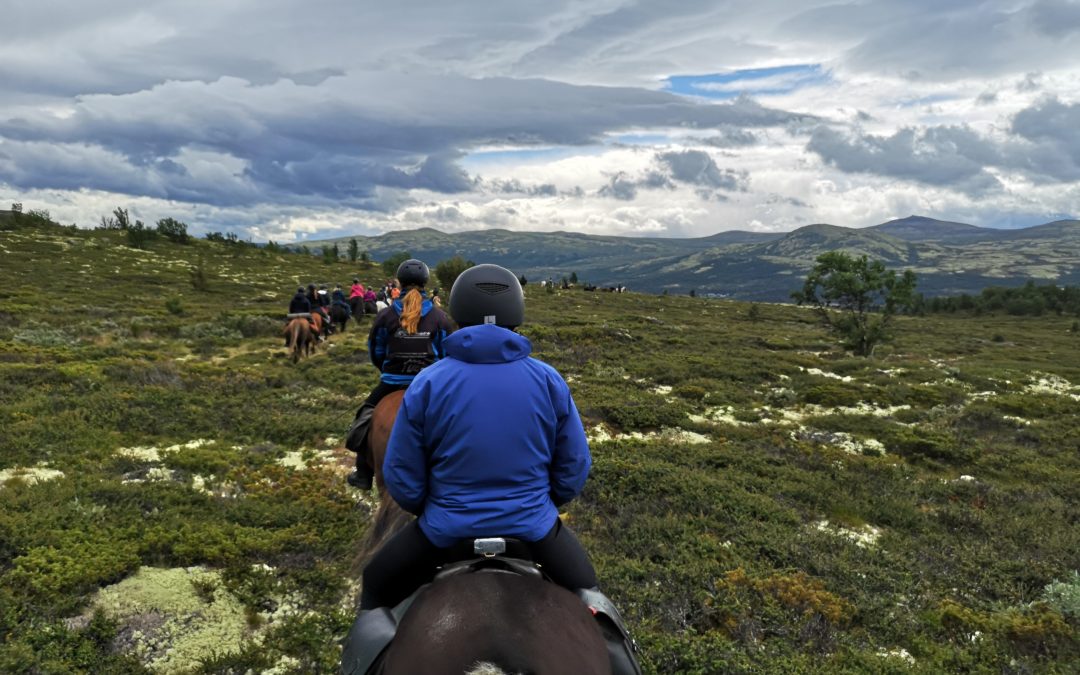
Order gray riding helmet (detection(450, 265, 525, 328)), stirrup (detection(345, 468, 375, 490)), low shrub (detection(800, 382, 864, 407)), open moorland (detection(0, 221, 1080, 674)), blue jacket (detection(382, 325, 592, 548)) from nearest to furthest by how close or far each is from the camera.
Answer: blue jacket (detection(382, 325, 592, 548)) → gray riding helmet (detection(450, 265, 525, 328)) → open moorland (detection(0, 221, 1080, 674)) → stirrup (detection(345, 468, 375, 490)) → low shrub (detection(800, 382, 864, 407))

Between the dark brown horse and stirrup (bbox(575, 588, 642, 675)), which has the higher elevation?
the dark brown horse

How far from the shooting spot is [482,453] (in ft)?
11.4

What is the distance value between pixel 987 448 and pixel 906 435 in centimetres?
216

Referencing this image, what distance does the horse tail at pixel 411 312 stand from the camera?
8117mm

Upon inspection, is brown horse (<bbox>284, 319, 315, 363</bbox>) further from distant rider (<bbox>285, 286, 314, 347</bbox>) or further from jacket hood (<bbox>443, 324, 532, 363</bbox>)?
jacket hood (<bbox>443, 324, 532, 363</bbox>)

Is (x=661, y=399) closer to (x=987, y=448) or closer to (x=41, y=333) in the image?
(x=987, y=448)

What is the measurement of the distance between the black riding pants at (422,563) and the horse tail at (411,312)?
Answer: 4584 mm

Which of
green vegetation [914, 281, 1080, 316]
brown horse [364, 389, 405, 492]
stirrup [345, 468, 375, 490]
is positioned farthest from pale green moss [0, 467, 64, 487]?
green vegetation [914, 281, 1080, 316]

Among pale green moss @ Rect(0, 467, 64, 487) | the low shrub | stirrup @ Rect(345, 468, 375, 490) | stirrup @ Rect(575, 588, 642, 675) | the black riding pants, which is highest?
the black riding pants

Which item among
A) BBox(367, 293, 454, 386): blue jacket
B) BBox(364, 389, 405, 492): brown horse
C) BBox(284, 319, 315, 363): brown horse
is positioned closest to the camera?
BBox(364, 389, 405, 492): brown horse

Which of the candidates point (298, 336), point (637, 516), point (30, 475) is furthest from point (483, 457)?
point (298, 336)

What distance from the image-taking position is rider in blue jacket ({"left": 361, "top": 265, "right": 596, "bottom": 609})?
3.51 m

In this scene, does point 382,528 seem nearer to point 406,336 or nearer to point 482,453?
point 406,336

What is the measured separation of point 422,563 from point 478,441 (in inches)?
41.1
